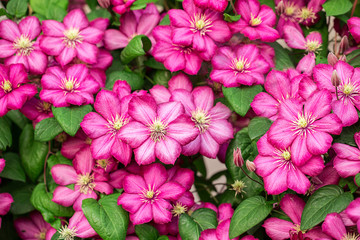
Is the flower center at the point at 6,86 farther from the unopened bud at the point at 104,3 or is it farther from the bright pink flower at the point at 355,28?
the bright pink flower at the point at 355,28

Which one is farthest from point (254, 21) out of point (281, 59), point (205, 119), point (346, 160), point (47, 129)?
point (47, 129)

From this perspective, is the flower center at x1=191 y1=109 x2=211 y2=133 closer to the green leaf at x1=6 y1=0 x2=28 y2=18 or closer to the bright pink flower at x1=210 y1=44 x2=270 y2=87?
the bright pink flower at x1=210 y1=44 x2=270 y2=87

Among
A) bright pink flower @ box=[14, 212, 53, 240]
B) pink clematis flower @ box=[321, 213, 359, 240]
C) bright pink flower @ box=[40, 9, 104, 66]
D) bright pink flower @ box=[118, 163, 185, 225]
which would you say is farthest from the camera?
bright pink flower @ box=[14, 212, 53, 240]

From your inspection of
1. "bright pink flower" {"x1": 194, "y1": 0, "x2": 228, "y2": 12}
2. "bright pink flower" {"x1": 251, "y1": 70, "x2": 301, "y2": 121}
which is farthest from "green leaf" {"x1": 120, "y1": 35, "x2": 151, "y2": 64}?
"bright pink flower" {"x1": 251, "y1": 70, "x2": 301, "y2": 121}

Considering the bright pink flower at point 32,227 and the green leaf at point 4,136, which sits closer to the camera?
the green leaf at point 4,136

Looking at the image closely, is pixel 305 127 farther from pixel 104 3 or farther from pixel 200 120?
pixel 104 3

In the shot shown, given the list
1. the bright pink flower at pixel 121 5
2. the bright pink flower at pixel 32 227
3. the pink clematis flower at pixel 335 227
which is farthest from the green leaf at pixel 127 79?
the pink clematis flower at pixel 335 227
